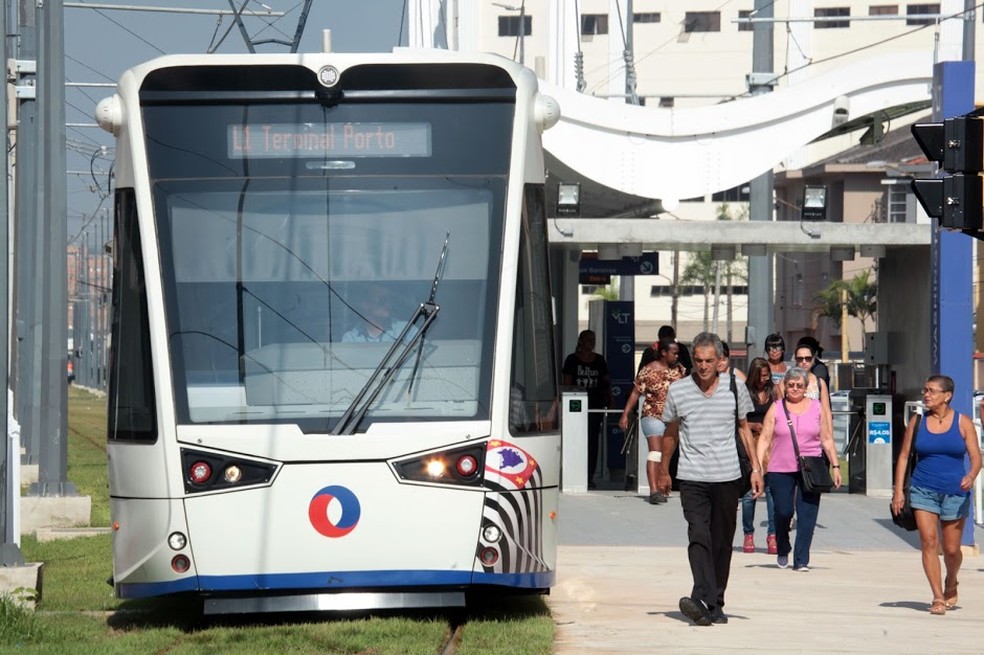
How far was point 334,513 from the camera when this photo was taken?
378 inches

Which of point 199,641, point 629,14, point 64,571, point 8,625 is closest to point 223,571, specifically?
point 199,641

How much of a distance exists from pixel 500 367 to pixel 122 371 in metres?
2.06

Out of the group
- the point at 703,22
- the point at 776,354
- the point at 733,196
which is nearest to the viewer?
the point at 776,354

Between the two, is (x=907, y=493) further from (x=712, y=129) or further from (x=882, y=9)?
(x=882, y=9)

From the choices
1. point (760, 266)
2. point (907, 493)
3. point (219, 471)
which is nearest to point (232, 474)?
point (219, 471)

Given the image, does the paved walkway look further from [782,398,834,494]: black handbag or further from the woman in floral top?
the woman in floral top

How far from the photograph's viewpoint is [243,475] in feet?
31.6

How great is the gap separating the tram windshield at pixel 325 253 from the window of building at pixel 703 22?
255ft

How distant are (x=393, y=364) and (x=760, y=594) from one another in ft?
11.9

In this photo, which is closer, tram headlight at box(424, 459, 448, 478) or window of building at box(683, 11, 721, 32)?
tram headlight at box(424, 459, 448, 478)

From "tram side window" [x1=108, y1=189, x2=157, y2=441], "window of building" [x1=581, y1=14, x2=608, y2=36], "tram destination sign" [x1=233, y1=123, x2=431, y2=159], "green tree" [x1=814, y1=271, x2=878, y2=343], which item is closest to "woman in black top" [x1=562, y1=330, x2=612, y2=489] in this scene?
"tram destination sign" [x1=233, y1=123, x2=431, y2=159]

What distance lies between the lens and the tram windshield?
386 inches

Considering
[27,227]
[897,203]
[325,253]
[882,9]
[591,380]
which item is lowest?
[591,380]

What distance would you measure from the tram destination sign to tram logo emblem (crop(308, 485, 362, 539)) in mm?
1929
